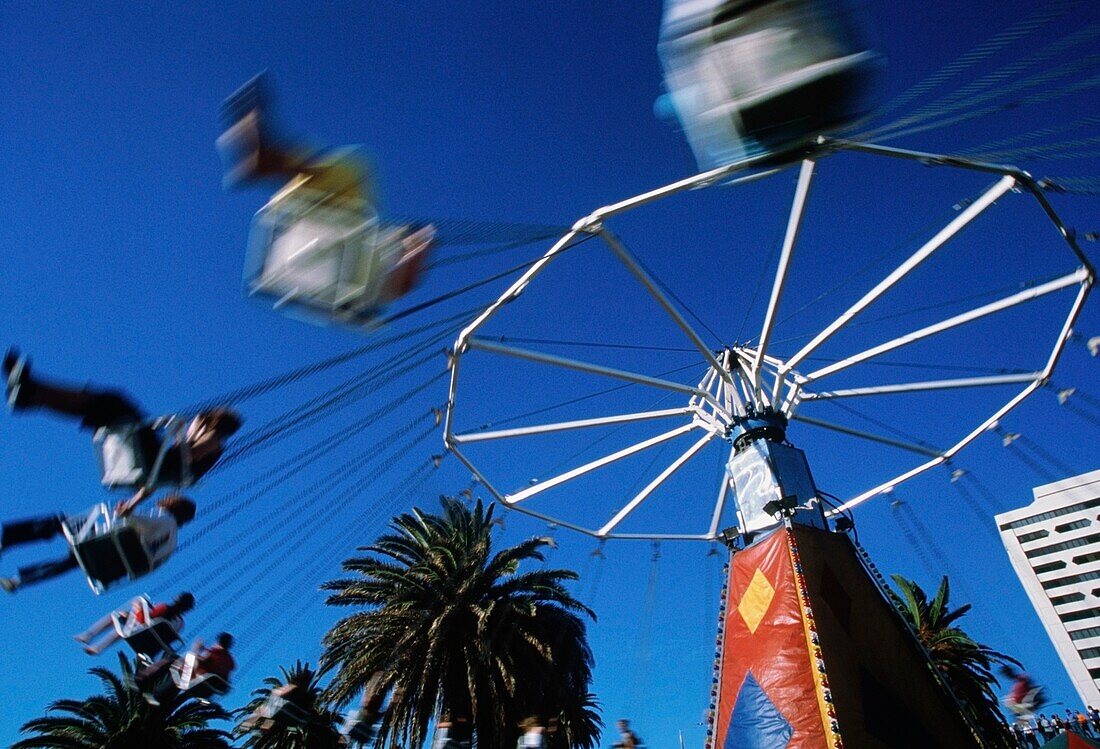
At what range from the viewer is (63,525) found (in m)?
9.48

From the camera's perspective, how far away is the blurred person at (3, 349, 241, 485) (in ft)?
27.7

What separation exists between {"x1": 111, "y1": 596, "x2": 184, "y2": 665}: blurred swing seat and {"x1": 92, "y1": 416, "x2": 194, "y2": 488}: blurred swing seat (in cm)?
252

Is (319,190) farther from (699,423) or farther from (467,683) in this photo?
(467,683)

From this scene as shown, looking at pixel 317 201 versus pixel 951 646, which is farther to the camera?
pixel 951 646

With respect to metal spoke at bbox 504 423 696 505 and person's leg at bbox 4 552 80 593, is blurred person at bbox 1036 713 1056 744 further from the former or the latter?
person's leg at bbox 4 552 80 593

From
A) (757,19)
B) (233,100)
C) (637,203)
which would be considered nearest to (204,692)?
(233,100)

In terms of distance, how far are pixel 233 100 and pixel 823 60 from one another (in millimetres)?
7691

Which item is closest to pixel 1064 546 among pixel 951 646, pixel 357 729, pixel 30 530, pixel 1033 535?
pixel 1033 535

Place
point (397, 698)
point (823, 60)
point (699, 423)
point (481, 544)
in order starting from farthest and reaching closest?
point (481, 544)
point (397, 698)
point (699, 423)
point (823, 60)

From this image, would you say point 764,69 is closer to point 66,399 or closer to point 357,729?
point 66,399

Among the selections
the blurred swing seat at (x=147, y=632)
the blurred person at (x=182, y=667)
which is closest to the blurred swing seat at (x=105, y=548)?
the blurred swing seat at (x=147, y=632)

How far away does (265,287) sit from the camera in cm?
926

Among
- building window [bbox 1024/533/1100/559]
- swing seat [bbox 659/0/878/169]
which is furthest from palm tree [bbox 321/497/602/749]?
building window [bbox 1024/533/1100/559]

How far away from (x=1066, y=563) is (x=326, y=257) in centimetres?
12275
